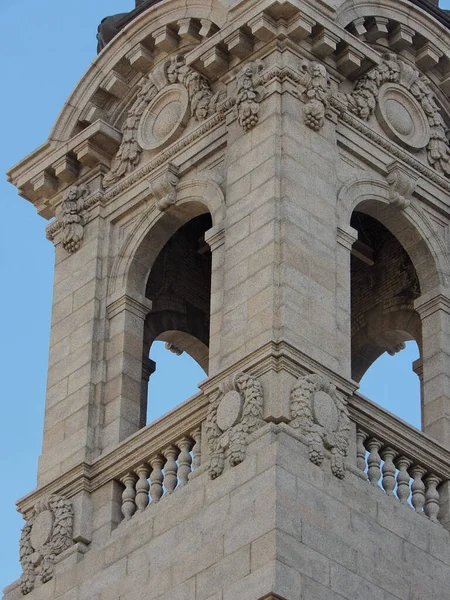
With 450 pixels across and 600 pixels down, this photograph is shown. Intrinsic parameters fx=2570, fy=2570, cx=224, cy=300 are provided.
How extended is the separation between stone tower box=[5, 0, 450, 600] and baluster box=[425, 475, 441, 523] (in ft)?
0.13

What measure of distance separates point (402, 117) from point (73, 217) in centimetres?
510

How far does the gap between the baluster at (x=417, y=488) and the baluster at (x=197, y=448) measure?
2.88m

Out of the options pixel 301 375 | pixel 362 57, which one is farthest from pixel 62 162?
pixel 301 375

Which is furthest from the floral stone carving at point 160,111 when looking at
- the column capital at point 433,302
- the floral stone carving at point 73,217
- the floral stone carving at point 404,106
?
the column capital at point 433,302

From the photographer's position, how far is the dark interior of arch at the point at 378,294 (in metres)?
39.3

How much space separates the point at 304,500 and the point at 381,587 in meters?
1.51

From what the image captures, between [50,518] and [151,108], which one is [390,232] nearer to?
[151,108]

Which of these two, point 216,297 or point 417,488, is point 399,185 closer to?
point 216,297

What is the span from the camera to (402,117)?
37625 mm

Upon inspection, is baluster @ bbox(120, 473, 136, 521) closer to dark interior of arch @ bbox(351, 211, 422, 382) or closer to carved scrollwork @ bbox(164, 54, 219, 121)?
carved scrollwork @ bbox(164, 54, 219, 121)

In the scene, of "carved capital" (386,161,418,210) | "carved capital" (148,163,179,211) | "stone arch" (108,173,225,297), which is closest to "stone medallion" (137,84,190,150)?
"carved capital" (148,163,179,211)

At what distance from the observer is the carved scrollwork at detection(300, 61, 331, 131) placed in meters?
35.7

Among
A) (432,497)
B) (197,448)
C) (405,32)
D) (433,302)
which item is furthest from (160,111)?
(432,497)

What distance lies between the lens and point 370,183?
36312 millimetres
